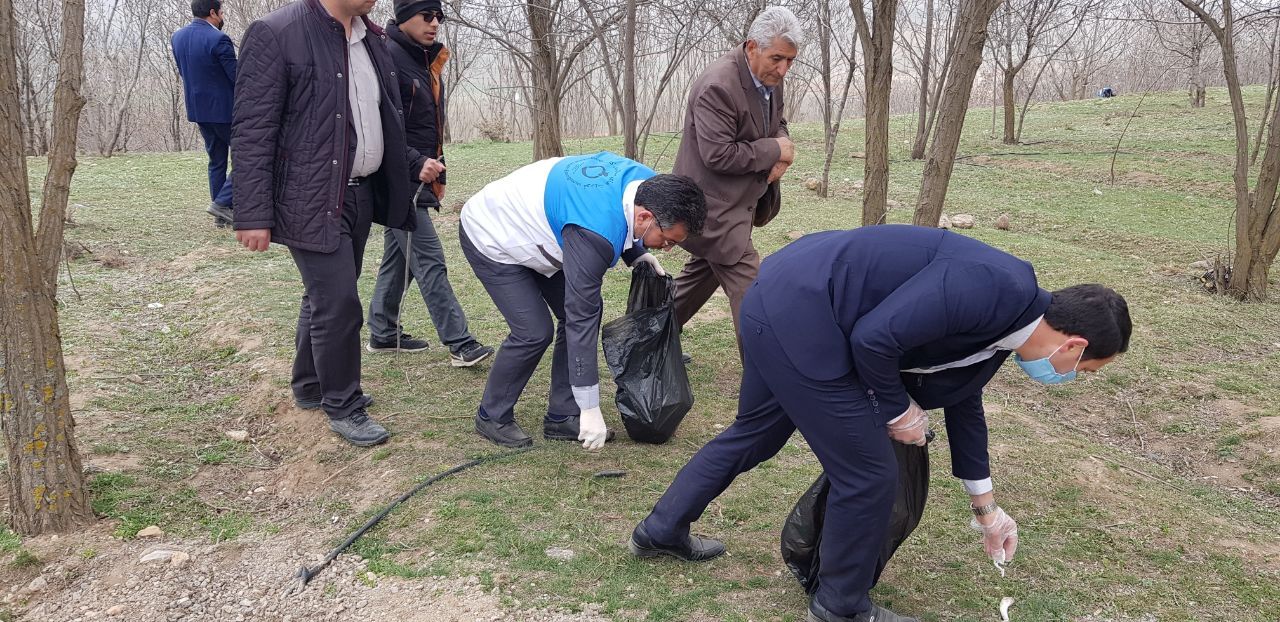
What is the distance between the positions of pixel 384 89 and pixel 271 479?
1.63m

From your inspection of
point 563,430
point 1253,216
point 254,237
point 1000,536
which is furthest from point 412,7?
point 1253,216

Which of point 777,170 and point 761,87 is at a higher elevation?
point 761,87

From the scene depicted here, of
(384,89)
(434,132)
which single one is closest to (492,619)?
(384,89)

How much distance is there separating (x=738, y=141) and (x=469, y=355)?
178cm

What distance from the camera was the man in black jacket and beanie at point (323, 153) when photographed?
10.3 ft

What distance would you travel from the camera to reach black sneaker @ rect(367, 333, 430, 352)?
4.74 m

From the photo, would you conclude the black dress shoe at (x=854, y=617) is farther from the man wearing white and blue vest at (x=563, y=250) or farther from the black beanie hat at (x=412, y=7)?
the black beanie hat at (x=412, y=7)

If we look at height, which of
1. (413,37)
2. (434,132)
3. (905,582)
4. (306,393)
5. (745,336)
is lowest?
(905,582)

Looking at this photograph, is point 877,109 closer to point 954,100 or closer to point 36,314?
point 954,100

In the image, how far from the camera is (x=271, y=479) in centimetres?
350

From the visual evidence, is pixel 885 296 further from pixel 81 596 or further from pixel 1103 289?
pixel 81 596

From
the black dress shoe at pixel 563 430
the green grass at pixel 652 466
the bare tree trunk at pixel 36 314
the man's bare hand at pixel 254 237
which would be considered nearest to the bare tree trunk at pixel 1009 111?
the green grass at pixel 652 466

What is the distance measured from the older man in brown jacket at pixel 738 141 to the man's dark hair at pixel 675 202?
2.69 ft

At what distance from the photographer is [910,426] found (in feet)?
7.40
